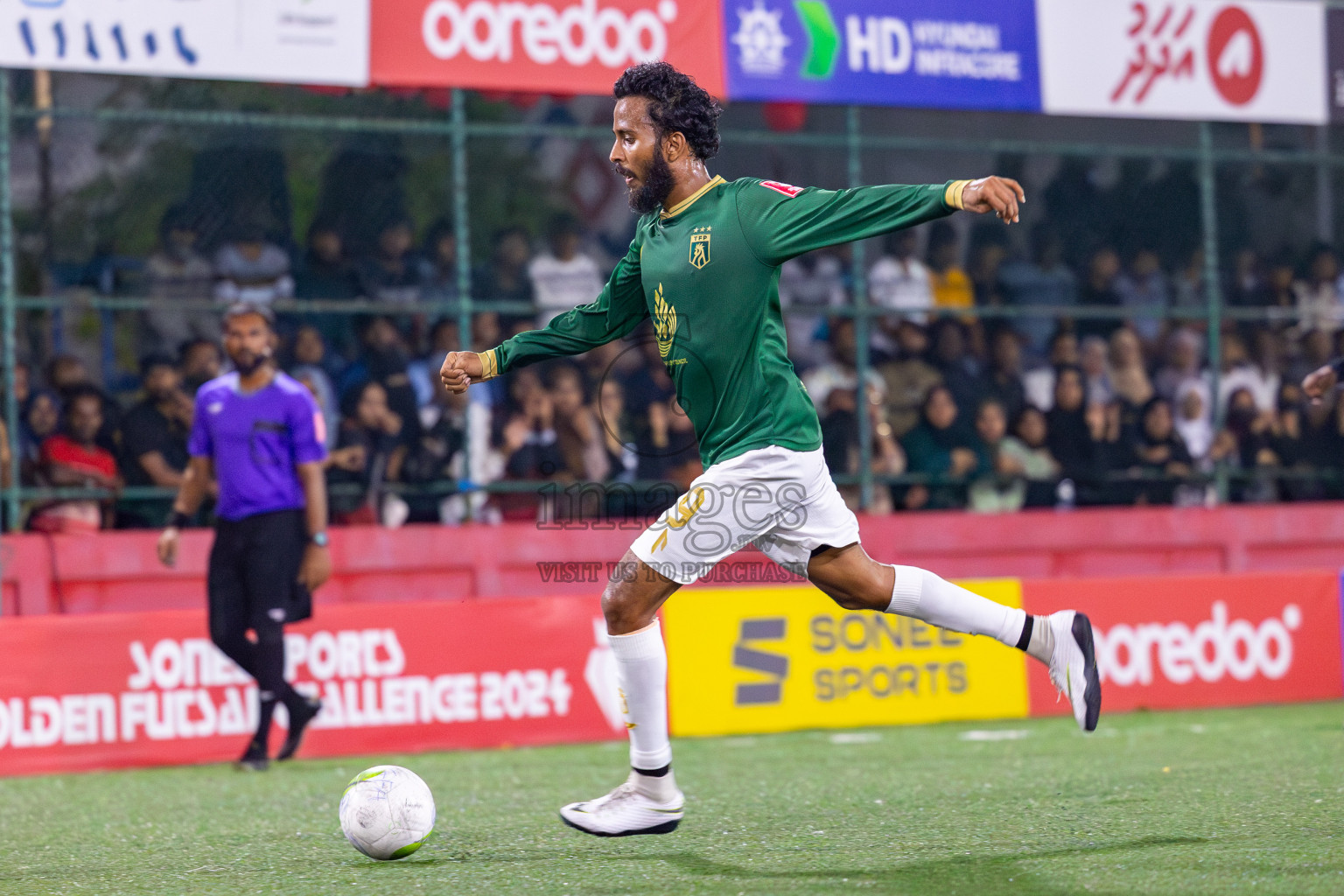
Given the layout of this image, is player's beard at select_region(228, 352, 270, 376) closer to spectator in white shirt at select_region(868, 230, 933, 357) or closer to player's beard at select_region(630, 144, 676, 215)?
player's beard at select_region(630, 144, 676, 215)

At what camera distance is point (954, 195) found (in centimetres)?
471

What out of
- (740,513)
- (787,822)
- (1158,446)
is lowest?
(787,822)

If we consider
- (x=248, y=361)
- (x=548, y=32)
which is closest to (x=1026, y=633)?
(x=248, y=361)

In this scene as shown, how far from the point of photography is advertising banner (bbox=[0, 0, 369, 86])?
30.5 feet

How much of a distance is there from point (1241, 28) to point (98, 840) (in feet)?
30.6

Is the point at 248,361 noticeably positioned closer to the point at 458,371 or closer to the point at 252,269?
the point at 252,269

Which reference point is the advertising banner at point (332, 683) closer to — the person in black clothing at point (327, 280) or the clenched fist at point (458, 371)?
the person in black clothing at point (327, 280)

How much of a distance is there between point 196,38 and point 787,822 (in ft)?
19.5

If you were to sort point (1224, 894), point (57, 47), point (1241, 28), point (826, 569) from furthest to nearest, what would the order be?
1. point (1241, 28)
2. point (57, 47)
3. point (826, 569)
4. point (1224, 894)

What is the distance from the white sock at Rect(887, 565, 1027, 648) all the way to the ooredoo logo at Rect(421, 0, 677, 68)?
5.77m

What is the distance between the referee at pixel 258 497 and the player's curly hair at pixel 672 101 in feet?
11.7

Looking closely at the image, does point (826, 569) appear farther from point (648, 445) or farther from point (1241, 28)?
point (1241, 28)

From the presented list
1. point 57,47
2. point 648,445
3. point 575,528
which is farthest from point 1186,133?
point 57,47

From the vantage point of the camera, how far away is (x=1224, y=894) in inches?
169
